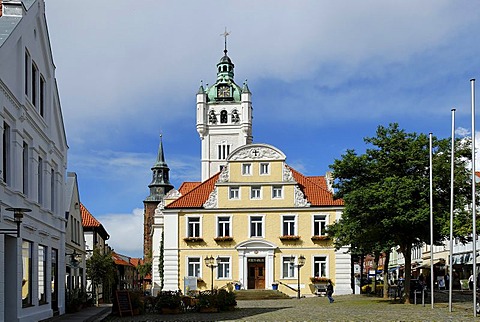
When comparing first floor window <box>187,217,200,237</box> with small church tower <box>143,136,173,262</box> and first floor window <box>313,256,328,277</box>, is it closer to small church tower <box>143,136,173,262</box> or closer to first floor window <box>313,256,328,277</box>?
first floor window <box>313,256,328,277</box>

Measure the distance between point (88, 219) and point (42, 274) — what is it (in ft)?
97.6

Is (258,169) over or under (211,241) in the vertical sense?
over

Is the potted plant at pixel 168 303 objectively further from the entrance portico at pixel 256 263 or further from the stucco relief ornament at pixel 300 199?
the stucco relief ornament at pixel 300 199

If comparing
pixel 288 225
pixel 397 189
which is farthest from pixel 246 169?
pixel 397 189

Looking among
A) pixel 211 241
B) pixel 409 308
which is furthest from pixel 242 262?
pixel 409 308

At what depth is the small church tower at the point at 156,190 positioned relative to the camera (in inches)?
4700

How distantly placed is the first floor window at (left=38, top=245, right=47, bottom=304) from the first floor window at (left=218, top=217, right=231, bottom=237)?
27001mm

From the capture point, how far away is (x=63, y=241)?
32.6 m

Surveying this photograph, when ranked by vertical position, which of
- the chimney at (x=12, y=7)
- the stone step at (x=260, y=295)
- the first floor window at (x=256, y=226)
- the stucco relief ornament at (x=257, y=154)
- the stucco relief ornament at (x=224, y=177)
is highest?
the chimney at (x=12, y=7)

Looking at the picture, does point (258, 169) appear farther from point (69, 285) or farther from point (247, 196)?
point (69, 285)

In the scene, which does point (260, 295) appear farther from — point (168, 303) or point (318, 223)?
point (168, 303)

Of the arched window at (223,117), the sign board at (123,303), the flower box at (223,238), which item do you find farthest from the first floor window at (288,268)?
the arched window at (223,117)

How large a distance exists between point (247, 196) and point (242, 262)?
191 inches

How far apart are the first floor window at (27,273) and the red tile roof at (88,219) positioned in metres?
31.2
